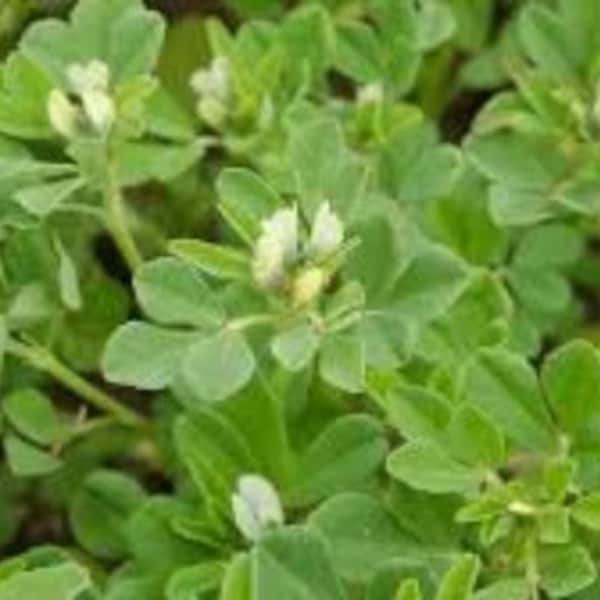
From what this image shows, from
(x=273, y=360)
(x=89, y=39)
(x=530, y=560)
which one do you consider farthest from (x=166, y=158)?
(x=530, y=560)

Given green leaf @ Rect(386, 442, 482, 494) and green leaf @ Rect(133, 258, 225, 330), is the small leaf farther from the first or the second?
green leaf @ Rect(133, 258, 225, 330)

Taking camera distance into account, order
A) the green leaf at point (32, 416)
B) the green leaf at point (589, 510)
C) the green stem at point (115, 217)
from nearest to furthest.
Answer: the green leaf at point (589, 510), the green stem at point (115, 217), the green leaf at point (32, 416)

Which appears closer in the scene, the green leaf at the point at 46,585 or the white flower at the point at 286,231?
the green leaf at the point at 46,585

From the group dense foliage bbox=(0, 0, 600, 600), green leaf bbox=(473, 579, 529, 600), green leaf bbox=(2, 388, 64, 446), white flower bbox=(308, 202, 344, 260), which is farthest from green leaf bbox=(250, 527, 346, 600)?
green leaf bbox=(2, 388, 64, 446)

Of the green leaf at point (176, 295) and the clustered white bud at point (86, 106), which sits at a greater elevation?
the clustered white bud at point (86, 106)

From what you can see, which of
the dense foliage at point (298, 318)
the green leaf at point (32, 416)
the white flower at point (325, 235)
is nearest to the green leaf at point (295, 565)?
the dense foliage at point (298, 318)

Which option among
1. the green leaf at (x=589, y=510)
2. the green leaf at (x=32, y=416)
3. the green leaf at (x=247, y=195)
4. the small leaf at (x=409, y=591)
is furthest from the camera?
the green leaf at (x=32, y=416)

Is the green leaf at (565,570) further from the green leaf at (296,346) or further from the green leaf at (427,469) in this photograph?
the green leaf at (296,346)
